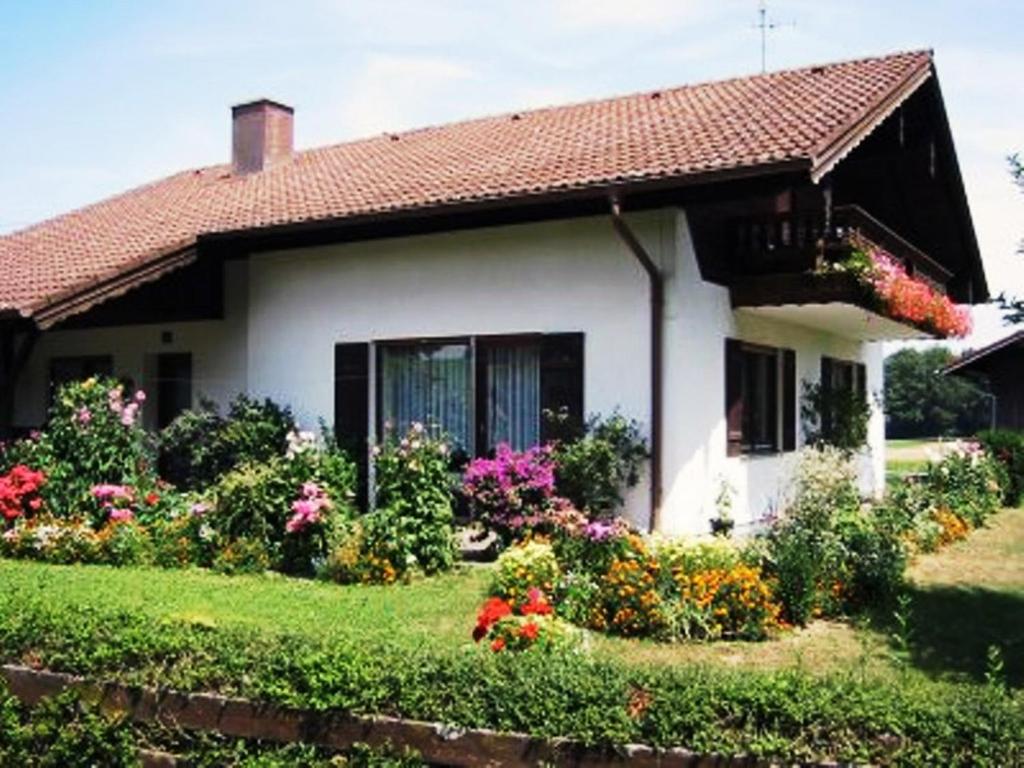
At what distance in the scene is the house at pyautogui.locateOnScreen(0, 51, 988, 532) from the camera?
12.1m

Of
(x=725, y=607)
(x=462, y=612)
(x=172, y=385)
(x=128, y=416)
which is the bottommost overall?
(x=462, y=612)

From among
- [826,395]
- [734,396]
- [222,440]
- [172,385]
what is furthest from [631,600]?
[172,385]

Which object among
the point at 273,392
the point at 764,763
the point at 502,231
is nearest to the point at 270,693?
the point at 764,763

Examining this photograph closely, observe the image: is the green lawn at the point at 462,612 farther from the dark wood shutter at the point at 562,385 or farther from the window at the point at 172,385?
the window at the point at 172,385

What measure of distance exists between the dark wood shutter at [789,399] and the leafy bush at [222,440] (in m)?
6.63

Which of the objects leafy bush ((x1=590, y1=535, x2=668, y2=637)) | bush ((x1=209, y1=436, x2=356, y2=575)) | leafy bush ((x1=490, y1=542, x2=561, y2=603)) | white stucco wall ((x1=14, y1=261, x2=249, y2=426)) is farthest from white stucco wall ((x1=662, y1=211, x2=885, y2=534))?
white stucco wall ((x1=14, y1=261, x2=249, y2=426))

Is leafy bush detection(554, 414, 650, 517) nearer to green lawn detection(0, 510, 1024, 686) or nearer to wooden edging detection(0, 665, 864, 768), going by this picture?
→ green lawn detection(0, 510, 1024, 686)

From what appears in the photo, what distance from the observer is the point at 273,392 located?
15.1 meters

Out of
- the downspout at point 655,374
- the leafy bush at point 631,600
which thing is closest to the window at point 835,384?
the downspout at point 655,374

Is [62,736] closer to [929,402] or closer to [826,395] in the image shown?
[826,395]

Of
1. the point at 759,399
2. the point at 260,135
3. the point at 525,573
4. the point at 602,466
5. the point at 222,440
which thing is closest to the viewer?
the point at 525,573

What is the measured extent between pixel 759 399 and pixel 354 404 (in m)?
5.28

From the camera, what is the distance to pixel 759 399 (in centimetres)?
1459

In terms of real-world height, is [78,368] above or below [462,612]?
above
